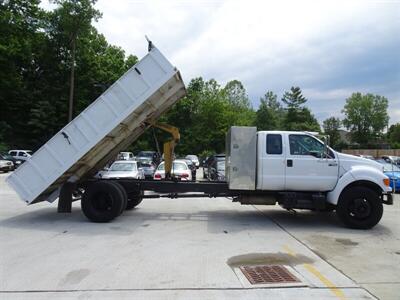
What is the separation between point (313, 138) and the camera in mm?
10586

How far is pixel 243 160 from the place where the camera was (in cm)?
1058

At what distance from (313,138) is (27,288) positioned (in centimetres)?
760

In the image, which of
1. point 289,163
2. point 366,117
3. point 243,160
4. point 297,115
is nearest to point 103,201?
point 243,160

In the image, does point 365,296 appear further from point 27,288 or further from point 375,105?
point 375,105

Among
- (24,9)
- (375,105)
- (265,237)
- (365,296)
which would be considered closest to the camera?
(365,296)

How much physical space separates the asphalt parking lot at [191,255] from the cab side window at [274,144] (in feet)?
6.18

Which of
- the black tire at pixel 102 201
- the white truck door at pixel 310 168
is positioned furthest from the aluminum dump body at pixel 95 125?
the white truck door at pixel 310 168

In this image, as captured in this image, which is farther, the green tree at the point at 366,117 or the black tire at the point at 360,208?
the green tree at the point at 366,117

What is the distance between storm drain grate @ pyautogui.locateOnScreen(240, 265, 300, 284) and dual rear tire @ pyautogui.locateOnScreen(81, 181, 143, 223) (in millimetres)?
4907

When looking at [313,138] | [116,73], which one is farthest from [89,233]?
[116,73]

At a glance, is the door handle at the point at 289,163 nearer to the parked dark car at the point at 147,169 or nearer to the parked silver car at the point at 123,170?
the parked silver car at the point at 123,170

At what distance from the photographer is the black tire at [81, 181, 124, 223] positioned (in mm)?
10578

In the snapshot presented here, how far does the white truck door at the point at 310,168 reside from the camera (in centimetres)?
1038

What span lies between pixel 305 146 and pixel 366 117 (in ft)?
397
